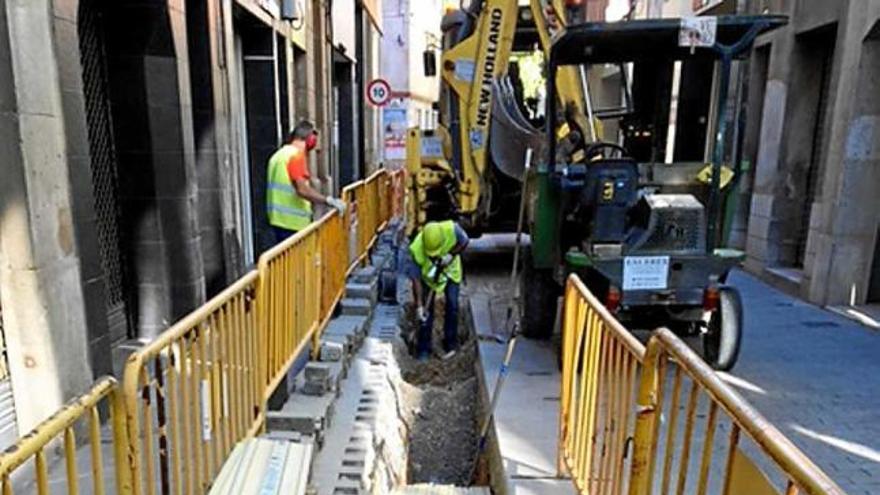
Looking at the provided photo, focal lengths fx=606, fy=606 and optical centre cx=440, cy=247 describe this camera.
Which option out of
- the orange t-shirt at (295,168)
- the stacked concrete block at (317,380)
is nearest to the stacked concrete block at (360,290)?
the orange t-shirt at (295,168)

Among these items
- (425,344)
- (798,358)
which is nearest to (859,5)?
(798,358)

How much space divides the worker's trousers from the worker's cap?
422 mm

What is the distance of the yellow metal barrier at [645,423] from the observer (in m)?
1.58

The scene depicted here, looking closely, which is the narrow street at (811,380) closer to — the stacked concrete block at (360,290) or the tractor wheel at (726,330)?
the tractor wheel at (726,330)

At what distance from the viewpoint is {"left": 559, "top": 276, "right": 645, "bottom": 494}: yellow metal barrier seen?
8.25ft

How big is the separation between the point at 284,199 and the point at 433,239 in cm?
155

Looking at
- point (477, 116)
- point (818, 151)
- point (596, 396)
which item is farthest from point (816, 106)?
point (596, 396)

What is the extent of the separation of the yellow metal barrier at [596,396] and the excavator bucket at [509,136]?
182 inches

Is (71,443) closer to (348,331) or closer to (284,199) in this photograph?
(348,331)

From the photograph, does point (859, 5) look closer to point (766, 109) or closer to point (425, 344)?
point (766, 109)

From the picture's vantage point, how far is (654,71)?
614 centimetres

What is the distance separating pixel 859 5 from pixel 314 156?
7450 millimetres

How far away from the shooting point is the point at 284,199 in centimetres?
555

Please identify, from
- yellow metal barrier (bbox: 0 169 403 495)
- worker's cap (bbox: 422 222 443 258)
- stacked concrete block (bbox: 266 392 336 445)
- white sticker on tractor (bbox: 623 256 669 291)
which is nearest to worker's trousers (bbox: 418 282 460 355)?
worker's cap (bbox: 422 222 443 258)
